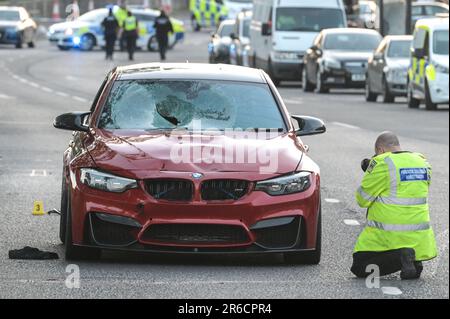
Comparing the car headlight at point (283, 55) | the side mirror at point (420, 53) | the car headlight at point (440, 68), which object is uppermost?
the side mirror at point (420, 53)

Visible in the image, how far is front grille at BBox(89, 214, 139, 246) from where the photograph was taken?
10.1 metres

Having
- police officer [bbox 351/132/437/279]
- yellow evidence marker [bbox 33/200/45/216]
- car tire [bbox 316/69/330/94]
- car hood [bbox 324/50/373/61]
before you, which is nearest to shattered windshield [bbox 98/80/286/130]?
police officer [bbox 351/132/437/279]

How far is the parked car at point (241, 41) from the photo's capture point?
4831 centimetres

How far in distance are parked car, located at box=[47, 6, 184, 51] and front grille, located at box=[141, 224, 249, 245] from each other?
168 feet

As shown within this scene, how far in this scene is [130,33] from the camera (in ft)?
174

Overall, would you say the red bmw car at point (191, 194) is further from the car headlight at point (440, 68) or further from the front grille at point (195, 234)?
the car headlight at point (440, 68)

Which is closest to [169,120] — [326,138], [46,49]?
[326,138]

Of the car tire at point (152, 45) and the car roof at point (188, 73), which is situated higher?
the car roof at point (188, 73)

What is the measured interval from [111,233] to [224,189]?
0.75m

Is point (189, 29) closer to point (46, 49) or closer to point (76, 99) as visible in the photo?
point (46, 49)

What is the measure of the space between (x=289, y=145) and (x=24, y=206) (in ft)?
13.3

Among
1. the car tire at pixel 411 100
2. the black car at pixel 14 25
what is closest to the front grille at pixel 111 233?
the car tire at pixel 411 100

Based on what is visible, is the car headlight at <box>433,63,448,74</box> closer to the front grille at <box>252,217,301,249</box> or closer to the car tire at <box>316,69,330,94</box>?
the car tire at <box>316,69,330,94</box>

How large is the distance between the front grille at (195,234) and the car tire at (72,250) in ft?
1.46
